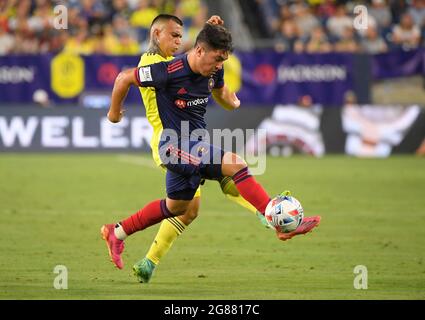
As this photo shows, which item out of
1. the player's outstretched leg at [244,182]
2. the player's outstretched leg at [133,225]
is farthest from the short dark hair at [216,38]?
the player's outstretched leg at [133,225]

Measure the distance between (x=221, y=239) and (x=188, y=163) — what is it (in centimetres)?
350

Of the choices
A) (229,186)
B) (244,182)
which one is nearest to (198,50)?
(244,182)

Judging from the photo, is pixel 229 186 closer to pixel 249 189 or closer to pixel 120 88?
pixel 249 189

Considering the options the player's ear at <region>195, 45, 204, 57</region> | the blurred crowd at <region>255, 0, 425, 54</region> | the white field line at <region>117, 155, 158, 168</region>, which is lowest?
the player's ear at <region>195, 45, 204, 57</region>

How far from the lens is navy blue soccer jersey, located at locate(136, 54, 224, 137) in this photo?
8250 millimetres

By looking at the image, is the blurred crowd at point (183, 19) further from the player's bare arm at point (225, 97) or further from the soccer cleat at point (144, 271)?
the soccer cleat at point (144, 271)

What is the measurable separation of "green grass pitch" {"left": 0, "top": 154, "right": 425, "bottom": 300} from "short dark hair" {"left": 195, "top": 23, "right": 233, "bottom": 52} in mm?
1936

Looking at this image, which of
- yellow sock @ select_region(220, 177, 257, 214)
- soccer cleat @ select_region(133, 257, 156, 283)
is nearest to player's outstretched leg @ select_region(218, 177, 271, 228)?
yellow sock @ select_region(220, 177, 257, 214)

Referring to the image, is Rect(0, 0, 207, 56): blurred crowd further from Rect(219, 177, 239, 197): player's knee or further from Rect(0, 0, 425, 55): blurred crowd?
Rect(219, 177, 239, 197): player's knee

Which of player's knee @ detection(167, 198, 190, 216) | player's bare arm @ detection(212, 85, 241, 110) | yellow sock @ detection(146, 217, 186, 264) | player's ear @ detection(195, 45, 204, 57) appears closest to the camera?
player's ear @ detection(195, 45, 204, 57)

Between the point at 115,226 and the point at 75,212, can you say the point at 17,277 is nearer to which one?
the point at 115,226

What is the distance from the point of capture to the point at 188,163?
8.27m

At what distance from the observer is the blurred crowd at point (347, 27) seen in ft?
79.7
